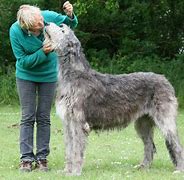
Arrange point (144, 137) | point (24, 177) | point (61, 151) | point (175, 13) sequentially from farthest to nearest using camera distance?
point (175, 13) → point (61, 151) → point (144, 137) → point (24, 177)

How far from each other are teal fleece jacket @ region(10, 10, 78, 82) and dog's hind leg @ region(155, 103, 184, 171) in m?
1.65

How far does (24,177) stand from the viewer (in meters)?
7.84

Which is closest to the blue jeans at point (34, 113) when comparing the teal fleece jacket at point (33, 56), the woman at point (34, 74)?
the woman at point (34, 74)

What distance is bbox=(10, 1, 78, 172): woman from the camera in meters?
8.09

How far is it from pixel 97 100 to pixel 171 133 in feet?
3.91

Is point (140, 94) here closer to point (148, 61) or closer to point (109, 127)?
point (109, 127)

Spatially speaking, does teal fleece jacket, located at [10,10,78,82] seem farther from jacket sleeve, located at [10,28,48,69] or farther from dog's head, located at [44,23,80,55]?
dog's head, located at [44,23,80,55]

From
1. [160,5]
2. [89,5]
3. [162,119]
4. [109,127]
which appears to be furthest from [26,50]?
[160,5]

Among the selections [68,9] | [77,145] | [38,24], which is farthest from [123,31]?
[77,145]

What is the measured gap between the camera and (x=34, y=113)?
27.9 feet

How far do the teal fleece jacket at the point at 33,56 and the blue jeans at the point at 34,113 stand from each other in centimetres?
12

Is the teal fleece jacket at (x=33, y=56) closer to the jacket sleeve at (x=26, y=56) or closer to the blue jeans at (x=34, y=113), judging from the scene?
the jacket sleeve at (x=26, y=56)

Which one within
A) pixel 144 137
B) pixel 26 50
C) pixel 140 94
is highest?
pixel 26 50

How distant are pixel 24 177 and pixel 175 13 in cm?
1660
